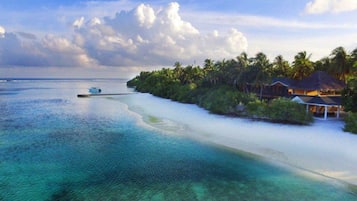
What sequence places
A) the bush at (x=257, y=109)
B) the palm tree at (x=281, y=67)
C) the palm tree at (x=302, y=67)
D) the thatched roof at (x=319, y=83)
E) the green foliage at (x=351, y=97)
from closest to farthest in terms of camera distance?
the green foliage at (x=351, y=97) < the bush at (x=257, y=109) < the thatched roof at (x=319, y=83) < the palm tree at (x=302, y=67) < the palm tree at (x=281, y=67)

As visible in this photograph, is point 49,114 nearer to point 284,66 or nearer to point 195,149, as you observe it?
point 195,149

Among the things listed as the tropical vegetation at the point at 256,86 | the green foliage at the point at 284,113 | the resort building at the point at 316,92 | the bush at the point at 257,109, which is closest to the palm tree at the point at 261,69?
the tropical vegetation at the point at 256,86

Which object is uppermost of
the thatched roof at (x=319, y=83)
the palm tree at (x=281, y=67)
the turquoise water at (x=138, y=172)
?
the palm tree at (x=281, y=67)

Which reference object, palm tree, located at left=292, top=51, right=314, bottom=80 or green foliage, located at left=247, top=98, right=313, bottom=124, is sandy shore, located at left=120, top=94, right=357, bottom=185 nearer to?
green foliage, located at left=247, top=98, right=313, bottom=124

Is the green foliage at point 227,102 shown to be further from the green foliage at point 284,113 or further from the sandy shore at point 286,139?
the green foliage at point 284,113

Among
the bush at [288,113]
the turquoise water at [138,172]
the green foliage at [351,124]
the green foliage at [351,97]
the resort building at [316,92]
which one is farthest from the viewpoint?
the resort building at [316,92]

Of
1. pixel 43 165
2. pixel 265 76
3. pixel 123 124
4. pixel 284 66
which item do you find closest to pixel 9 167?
pixel 43 165

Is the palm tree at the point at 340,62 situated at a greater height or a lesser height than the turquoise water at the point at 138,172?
greater
